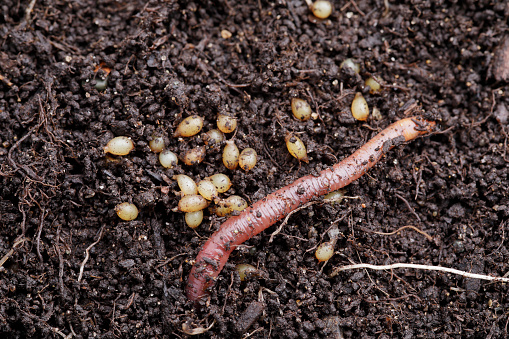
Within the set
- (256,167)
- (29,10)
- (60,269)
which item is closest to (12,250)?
(60,269)

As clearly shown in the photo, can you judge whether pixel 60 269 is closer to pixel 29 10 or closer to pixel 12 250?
pixel 12 250

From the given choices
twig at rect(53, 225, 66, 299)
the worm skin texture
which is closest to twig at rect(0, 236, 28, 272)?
twig at rect(53, 225, 66, 299)

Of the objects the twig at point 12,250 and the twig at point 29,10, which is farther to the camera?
the twig at point 29,10

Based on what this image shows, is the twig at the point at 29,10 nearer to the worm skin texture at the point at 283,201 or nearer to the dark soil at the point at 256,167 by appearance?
the dark soil at the point at 256,167

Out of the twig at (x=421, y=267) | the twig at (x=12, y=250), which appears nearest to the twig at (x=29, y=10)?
the twig at (x=12, y=250)

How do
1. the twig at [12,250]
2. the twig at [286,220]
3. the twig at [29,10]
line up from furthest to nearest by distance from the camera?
the twig at [29,10]
the twig at [286,220]
the twig at [12,250]
